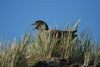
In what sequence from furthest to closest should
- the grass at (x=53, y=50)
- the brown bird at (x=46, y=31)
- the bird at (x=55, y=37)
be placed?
the brown bird at (x=46, y=31) → the bird at (x=55, y=37) → the grass at (x=53, y=50)

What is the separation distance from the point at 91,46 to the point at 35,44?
182 cm

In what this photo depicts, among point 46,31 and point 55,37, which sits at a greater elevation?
point 46,31

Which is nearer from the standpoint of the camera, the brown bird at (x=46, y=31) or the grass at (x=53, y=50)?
the grass at (x=53, y=50)

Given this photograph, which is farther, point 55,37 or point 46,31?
point 46,31

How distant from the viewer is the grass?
3906mm

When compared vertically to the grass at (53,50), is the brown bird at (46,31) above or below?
above

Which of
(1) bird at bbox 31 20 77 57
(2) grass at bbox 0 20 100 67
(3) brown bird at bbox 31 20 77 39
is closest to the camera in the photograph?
(2) grass at bbox 0 20 100 67

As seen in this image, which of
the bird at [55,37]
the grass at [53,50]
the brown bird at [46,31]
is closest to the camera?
the grass at [53,50]

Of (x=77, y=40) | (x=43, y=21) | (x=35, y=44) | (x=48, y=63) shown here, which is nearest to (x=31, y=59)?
(x=48, y=63)

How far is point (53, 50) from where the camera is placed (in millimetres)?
4949

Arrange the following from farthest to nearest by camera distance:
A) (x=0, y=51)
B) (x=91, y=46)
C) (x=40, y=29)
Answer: (x=40, y=29) → (x=91, y=46) → (x=0, y=51)

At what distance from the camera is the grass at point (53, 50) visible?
154 inches

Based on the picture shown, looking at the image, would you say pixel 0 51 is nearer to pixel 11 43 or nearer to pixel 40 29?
pixel 11 43

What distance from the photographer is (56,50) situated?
16.4ft
